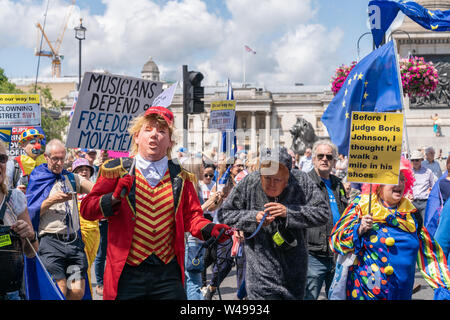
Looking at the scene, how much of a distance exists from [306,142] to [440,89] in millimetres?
10125

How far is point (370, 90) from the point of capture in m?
6.68

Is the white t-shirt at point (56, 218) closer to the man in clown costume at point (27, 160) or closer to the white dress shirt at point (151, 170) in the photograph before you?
the man in clown costume at point (27, 160)

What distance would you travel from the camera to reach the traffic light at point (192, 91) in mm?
12609

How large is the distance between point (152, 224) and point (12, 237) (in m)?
0.81

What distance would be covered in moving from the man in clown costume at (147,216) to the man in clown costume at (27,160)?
4141 mm

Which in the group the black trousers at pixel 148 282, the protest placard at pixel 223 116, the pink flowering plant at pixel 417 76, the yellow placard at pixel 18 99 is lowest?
the black trousers at pixel 148 282

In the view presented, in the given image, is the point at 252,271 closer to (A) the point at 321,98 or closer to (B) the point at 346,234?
(B) the point at 346,234

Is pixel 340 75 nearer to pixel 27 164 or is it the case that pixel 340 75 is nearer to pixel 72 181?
pixel 27 164

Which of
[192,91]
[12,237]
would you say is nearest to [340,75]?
[192,91]

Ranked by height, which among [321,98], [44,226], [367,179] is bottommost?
[44,226]

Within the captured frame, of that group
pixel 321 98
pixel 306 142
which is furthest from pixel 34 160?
pixel 321 98

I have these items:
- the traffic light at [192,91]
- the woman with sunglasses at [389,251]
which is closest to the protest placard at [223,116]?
the traffic light at [192,91]

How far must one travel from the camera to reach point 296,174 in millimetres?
4621
